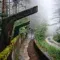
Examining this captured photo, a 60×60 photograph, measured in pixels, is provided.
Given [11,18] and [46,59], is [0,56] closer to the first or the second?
[11,18]

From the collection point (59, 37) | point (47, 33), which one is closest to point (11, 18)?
point (59, 37)

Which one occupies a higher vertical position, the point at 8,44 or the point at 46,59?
the point at 8,44

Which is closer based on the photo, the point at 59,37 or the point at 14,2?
the point at 14,2

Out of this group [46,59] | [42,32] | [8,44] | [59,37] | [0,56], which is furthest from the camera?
[42,32]

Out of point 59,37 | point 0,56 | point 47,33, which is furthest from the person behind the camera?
point 47,33

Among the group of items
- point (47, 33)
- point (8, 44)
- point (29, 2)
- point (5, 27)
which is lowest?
point (47, 33)

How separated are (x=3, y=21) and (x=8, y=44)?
344mm

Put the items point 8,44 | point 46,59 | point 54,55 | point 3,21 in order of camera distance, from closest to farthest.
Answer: point 3,21 < point 8,44 < point 46,59 < point 54,55

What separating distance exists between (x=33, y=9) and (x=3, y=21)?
0.50 metres

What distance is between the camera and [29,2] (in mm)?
8016

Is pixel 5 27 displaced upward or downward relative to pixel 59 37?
upward

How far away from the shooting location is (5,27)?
234 cm

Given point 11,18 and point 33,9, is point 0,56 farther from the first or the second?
point 33,9

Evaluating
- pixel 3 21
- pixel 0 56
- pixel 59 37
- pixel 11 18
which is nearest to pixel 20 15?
pixel 11 18
